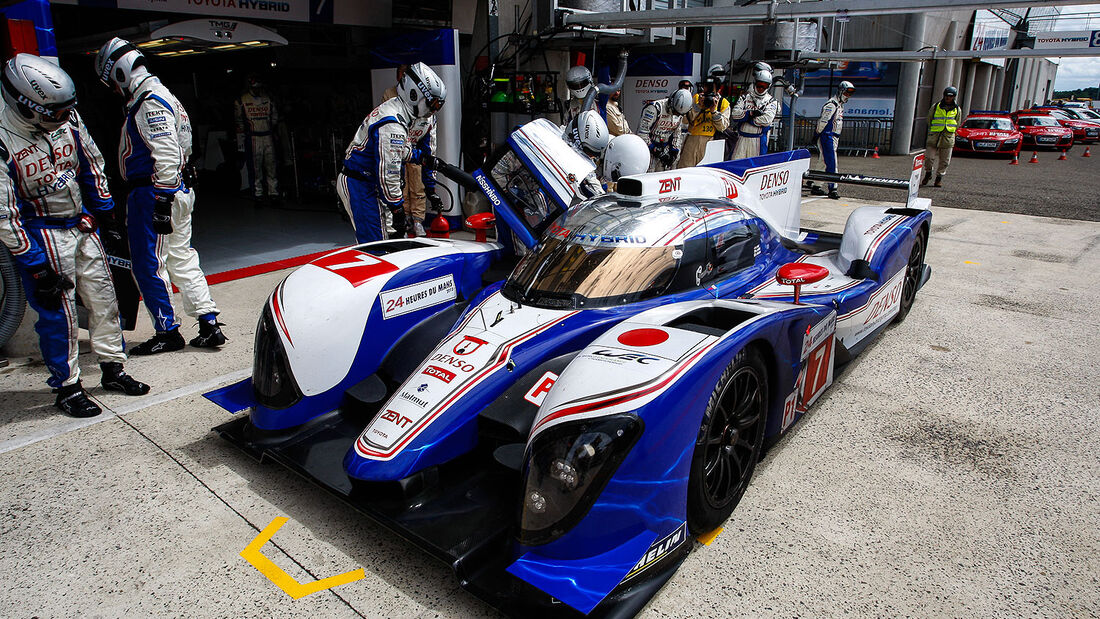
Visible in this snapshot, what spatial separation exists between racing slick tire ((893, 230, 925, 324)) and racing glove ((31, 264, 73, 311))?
5.31 meters

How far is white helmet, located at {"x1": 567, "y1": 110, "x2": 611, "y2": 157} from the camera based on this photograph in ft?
16.6

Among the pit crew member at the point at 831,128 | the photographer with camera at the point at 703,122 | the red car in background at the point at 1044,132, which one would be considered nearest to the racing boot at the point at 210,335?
the photographer with camera at the point at 703,122

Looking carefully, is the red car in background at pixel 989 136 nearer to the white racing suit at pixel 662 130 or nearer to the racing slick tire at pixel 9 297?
the white racing suit at pixel 662 130

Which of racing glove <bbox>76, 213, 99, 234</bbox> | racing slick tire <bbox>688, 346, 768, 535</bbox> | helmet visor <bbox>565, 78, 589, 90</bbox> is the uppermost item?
helmet visor <bbox>565, 78, 589, 90</bbox>

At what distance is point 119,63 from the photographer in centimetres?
428

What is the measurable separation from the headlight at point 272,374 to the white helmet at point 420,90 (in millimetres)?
2633

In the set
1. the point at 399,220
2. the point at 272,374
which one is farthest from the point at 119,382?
the point at 399,220

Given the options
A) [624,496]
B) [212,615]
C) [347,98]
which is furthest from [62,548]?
[347,98]

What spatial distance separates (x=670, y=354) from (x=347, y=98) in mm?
10255

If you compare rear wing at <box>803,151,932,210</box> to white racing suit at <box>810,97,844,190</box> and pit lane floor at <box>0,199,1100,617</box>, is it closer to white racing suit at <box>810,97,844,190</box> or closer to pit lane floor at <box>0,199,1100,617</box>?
pit lane floor at <box>0,199,1100,617</box>

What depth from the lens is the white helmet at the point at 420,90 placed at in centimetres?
520

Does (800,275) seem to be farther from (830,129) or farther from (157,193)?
(830,129)

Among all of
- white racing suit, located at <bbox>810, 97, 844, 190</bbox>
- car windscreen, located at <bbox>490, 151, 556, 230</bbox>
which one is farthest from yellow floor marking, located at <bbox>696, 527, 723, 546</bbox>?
white racing suit, located at <bbox>810, 97, 844, 190</bbox>

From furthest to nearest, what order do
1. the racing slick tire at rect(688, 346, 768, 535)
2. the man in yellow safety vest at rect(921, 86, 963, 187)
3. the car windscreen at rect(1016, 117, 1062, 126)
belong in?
the car windscreen at rect(1016, 117, 1062, 126), the man in yellow safety vest at rect(921, 86, 963, 187), the racing slick tire at rect(688, 346, 768, 535)
